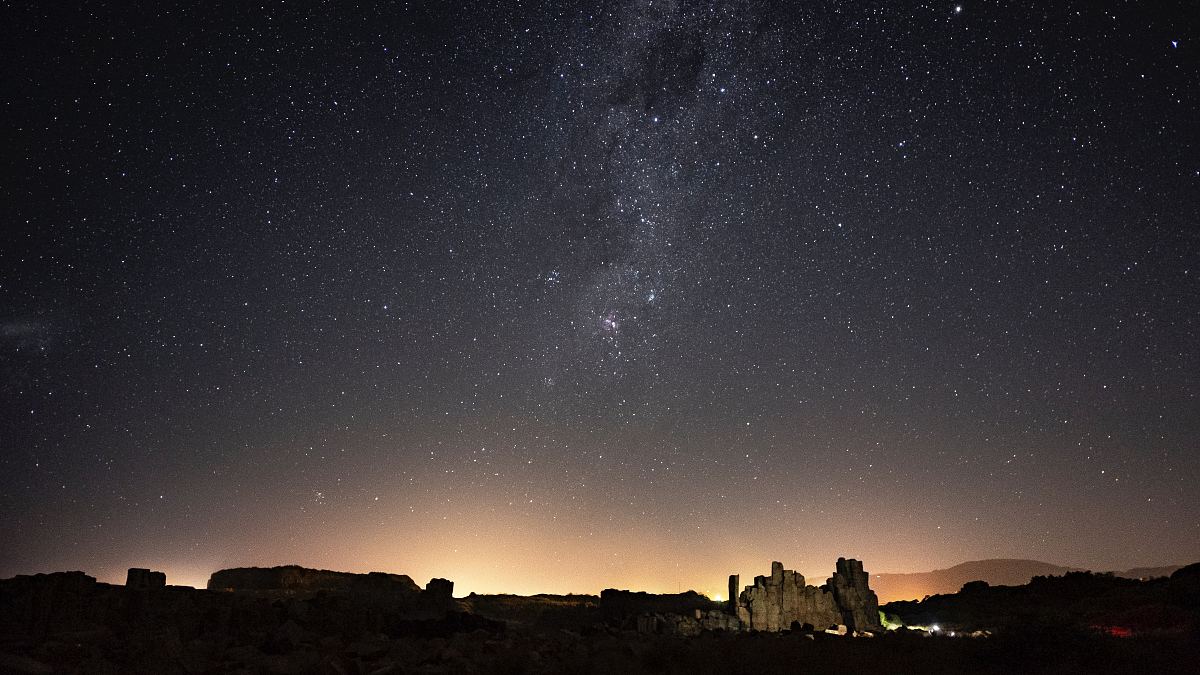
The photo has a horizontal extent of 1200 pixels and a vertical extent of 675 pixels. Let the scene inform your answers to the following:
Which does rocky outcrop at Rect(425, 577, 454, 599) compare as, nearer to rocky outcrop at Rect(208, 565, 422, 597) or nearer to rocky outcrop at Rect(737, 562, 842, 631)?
rocky outcrop at Rect(208, 565, 422, 597)

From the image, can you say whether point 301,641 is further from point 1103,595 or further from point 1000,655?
point 1103,595

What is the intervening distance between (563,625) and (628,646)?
98.3 ft

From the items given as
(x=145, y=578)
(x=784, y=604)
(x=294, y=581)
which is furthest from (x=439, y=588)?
(x=784, y=604)

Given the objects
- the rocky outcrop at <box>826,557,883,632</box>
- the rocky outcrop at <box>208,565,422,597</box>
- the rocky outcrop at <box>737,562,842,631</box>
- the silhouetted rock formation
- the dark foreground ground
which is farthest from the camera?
the rocky outcrop at <box>208,565,422,597</box>

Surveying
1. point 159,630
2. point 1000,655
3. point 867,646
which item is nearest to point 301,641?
point 159,630

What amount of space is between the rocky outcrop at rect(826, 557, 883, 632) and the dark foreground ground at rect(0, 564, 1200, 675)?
71.6ft

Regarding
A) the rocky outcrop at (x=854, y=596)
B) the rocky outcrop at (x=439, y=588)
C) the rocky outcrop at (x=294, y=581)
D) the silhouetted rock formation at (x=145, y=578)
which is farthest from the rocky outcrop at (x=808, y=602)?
the silhouetted rock formation at (x=145, y=578)

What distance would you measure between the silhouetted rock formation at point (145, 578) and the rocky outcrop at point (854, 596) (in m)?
31.9

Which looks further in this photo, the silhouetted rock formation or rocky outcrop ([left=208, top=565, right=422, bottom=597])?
rocky outcrop ([left=208, top=565, right=422, bottom=597])

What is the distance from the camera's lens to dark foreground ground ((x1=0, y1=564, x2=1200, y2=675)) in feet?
35.1

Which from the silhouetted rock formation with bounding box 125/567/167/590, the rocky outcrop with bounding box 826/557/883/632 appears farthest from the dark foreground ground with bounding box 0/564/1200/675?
the rocky outcrop with bounding box 826/557/883/632

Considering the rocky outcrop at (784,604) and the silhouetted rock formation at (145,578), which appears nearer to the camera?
the silhouetted rock formation at (145,578)

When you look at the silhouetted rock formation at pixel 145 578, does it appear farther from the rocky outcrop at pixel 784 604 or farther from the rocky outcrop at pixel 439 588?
the rocky outcrop at pixel 784 604

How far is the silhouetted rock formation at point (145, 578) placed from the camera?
1983 cm
